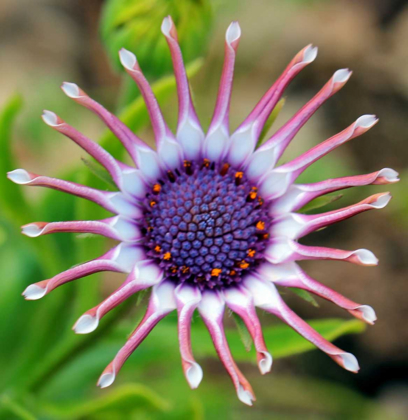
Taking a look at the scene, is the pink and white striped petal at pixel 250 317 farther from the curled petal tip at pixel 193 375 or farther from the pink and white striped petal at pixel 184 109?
the pink and white striped petal at pixel 184 109

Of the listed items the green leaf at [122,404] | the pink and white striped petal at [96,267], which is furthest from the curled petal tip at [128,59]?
the green leaf at [122,404]

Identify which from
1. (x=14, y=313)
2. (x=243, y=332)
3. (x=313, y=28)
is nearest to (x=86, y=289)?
(x=14, y=313)

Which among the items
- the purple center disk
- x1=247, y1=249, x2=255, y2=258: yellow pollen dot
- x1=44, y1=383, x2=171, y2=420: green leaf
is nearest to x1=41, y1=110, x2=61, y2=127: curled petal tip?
the purple center disk

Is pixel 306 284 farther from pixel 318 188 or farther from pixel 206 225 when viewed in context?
pixel 206 225

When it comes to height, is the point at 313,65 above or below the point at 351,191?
above

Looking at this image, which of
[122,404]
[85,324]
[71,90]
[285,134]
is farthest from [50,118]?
[122,404]

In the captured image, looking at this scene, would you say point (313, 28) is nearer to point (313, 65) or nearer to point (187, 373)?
point (313, 65)
